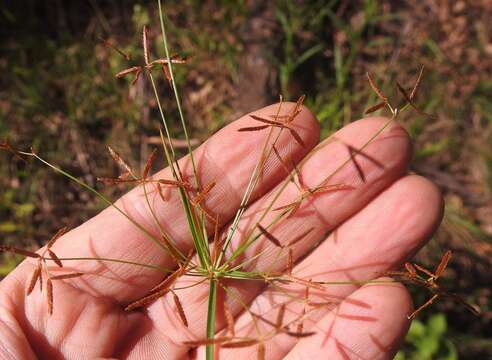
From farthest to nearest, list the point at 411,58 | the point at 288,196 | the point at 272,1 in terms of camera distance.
Result: the point at 411,58 → the point at 272,1 → the point at 288,196

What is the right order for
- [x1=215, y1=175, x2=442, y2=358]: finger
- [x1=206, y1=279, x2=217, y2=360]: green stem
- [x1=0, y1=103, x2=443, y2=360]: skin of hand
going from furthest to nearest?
[x1=215, y1=175, x2=442, y2=358]: finger
[x1=0, y1=103, x2=443, y2=360]: skin of hand
[x1=206, y1=279, x2=217, y2=360]: green stem

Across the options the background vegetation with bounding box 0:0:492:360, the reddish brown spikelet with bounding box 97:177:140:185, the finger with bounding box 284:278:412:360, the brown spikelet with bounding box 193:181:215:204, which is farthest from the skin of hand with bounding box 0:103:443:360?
the background vegetation with bounding box 0:0:492:360

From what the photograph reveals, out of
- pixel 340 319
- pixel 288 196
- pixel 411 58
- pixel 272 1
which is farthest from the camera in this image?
pixel 411 58

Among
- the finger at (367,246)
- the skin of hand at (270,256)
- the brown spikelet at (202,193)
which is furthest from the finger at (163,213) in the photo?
the finger at (367,246)

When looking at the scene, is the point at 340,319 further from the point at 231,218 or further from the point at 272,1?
the point at 272,1

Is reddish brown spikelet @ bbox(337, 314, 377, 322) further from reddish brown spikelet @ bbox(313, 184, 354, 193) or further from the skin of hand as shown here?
reddish brown spikelet @ bbox(313, 184, 354, 193)

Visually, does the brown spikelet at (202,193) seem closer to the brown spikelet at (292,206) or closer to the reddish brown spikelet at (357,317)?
the brown spikelet at (292,206)

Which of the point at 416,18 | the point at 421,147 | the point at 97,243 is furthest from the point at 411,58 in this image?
the point at 97,243
